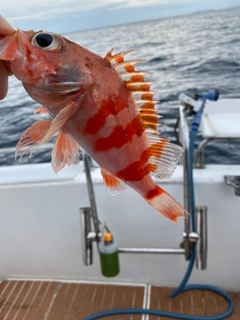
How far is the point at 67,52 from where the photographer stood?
1.76 feet

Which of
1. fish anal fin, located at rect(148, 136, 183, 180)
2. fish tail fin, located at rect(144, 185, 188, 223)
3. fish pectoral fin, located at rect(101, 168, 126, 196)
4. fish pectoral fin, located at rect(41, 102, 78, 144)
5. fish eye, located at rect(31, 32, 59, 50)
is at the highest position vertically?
fish eye, located at rect(31, 32, 59, 50)

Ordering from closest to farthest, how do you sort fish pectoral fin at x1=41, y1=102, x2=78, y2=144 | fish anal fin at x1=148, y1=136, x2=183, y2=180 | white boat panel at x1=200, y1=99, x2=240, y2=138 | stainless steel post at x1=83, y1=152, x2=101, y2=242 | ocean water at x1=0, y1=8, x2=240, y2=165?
fish pectoral fin at x1=41, y1=102, x2=78, y2=144 < fish anal fin at x1=148, y1=136, x2=183, y2=180 < white boat panel at x1=200, y1=99, x2=240, y2=138 < stainless steel post at x1=83, y1=152, x2=101, y2=242 < ocean water at x1=0, y1=8, x2=240, y2=165

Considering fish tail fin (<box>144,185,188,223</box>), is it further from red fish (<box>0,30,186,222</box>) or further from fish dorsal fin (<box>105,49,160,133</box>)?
fish dorsal fin (<box>105,49,160,133</box>)

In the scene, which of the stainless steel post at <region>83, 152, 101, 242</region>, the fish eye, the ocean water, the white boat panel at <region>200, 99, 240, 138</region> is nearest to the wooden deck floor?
the stainless steel post at <region>83, 152, 101, 242</region>

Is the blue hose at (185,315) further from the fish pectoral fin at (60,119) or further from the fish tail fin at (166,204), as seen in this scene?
the fish pectoral fin at (60,119)

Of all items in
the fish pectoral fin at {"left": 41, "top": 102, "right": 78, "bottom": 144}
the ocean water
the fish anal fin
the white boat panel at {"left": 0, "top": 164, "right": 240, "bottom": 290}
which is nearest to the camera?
Result: the fish pectoral fin at {"left": 41, "top": 102, "right": 78, "bottom": 144}

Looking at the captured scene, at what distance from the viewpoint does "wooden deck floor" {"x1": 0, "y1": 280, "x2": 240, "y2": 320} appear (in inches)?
75.4

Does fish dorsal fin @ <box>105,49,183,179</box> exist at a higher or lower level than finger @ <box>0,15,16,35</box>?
lower


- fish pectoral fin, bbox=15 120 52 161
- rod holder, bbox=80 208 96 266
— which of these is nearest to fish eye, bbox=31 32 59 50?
fish pectoral fin, bbox=15 120 52 161

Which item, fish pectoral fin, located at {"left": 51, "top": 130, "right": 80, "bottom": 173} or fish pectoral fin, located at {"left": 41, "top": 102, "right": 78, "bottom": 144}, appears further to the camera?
fish pectoral fin, located at {"left": 51, "top": 130, "right": 80, "bottom": 173}

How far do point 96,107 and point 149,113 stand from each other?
9 cm

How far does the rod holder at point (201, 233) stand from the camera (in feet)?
5.74

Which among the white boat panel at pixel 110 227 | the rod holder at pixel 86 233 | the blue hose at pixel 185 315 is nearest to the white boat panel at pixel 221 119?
the blue hose at pixel 185 315

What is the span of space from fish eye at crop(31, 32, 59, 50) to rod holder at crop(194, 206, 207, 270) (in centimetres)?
137
